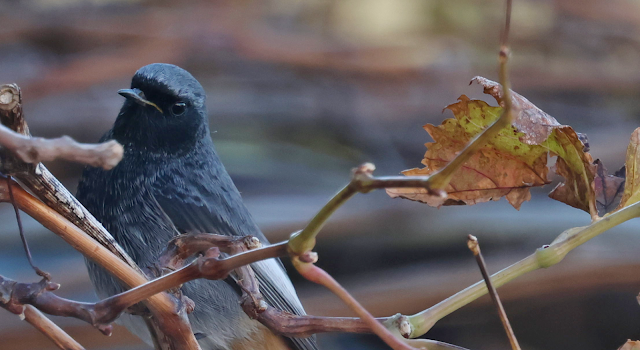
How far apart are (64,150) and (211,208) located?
0.83 m

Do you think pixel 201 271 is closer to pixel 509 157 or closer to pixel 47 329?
pixel 47 329

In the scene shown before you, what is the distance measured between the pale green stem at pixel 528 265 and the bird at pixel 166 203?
527 millimetres

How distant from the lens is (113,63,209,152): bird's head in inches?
40.1

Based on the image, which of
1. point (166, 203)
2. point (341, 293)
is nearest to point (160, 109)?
point (166, 203)

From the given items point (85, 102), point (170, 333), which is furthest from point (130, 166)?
point (85, 102)

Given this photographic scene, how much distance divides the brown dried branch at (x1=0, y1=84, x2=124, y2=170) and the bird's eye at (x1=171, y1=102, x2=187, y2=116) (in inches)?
29.4

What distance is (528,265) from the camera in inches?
20.3

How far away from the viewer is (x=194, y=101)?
1106mm

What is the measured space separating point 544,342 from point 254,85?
142 centimetres

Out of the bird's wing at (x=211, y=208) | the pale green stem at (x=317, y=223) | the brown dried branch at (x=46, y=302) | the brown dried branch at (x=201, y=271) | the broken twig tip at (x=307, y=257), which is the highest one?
the pale green stem at (x=317, y=223)

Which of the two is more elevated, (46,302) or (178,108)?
(178,108)

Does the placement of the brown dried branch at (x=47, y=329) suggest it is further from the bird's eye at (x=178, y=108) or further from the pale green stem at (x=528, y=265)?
the bird's eye at (x=178, y=108)

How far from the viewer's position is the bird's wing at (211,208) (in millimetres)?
1064

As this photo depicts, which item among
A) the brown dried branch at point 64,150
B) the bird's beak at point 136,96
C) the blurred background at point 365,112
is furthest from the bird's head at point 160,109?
the blurred background at point 365,112
